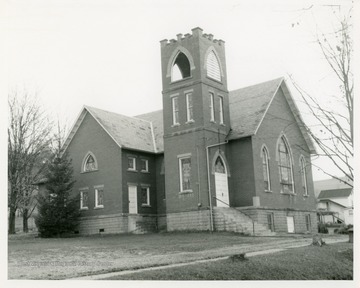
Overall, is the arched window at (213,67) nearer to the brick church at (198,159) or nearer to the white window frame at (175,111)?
the brick church at (198,159)

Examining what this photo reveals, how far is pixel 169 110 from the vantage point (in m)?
28.5

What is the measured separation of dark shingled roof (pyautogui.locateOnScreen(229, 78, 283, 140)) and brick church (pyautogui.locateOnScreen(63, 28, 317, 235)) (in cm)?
7

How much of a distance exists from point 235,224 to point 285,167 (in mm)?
7346

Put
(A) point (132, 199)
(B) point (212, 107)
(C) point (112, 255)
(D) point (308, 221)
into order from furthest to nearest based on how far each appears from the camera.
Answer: (D) point (308, 221) < (A) point (132, 199) < (B) point (212, 107) < (C) point (112, 255)

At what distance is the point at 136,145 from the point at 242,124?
6.69m

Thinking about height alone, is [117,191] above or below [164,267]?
above

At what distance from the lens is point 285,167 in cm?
3134

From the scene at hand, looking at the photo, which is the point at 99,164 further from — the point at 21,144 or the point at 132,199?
the point at 21,144

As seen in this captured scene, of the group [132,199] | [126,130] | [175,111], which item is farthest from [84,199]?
[175,111]

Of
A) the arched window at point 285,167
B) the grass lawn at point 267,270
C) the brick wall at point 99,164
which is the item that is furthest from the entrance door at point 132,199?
the grass lawn at point 267,270

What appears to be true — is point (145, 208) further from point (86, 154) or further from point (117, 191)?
point (86, 154)

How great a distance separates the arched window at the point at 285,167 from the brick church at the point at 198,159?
0.21ft

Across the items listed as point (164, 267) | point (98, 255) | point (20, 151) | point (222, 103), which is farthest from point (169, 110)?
point (164, 267)

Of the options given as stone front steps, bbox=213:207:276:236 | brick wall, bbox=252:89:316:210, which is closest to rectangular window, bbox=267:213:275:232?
brick wall, bbox=252:89:316:210
